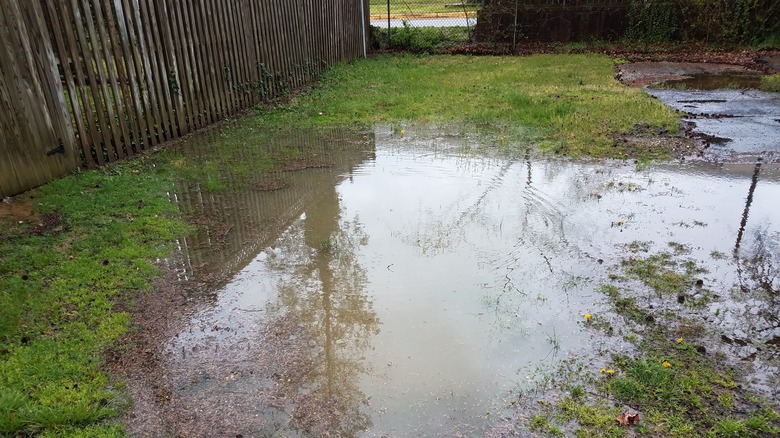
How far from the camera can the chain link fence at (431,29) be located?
51.6ft

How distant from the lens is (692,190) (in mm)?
5383

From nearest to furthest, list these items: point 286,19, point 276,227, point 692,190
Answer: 1. point 276,227
2. point 692,190
3. point 286,19

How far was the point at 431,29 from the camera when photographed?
16281 millimetres

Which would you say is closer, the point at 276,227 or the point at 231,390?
the point at 231,390

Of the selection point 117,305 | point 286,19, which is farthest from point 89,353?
point 286,19

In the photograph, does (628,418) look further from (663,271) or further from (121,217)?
(121,217)

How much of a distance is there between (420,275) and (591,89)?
7.54m

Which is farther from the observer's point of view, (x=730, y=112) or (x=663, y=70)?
(x=663, y=70)

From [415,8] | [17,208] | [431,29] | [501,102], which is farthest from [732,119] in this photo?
[415,8]

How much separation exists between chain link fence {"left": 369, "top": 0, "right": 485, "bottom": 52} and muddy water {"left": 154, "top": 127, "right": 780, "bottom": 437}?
1049 centimetres

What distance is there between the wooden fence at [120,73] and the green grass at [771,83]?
9.43 meters

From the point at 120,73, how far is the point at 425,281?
4.78 metres

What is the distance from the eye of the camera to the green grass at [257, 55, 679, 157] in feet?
24.5

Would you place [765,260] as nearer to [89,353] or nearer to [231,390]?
[231,390]
